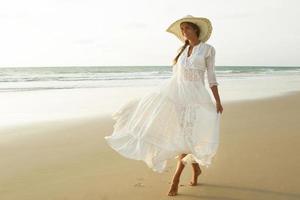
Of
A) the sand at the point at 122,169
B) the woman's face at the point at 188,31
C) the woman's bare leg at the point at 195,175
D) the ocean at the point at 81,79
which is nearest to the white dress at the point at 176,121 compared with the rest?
the woman's face at the point at 188,31

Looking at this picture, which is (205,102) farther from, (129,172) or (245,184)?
(129,172)

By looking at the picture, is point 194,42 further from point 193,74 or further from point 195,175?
point 195,175

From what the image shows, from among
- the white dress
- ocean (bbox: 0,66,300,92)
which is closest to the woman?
the white dress

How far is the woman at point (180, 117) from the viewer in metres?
4.22

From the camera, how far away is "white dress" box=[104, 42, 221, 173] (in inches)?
166

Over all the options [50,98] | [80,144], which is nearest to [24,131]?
[80,144]

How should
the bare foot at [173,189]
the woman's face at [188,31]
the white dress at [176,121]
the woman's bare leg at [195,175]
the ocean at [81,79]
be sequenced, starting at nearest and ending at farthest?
the white dress at [176,121] → the bare foot at [173,189] → the woman's face at [188,31] → the woman's bare leg at [195,175] → the ocean at [81,79]

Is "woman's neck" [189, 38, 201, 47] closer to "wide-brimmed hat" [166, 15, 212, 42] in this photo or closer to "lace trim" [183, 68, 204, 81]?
"wide-brimmed hat" [166, 15, 212, 42]

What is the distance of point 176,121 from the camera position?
438cm

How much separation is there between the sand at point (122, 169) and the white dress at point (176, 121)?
1.71 ft

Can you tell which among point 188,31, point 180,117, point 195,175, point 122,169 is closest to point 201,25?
point 188,31

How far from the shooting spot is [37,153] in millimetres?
6211

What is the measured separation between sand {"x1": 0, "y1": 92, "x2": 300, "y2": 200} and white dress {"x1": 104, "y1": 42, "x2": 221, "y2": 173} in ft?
1.71

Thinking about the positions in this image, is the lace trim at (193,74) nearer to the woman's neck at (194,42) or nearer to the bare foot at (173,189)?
the woman's neck at (194,42)
